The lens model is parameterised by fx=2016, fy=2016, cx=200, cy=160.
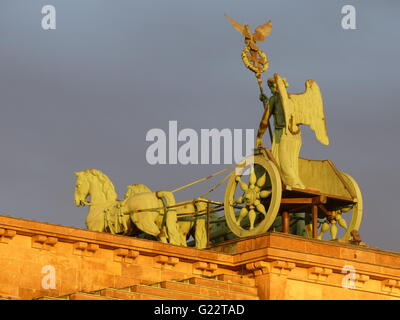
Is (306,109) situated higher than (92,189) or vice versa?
(306,109)

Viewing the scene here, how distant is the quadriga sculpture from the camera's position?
49.6 m

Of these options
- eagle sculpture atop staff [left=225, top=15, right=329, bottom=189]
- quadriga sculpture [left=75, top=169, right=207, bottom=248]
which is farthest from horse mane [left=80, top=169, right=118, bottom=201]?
eagle sculpture atop staff [left=225, top=15, right=329, bottom=189]

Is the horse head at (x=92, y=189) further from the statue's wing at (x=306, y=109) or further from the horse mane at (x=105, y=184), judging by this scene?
the statue's wing at (x=306, y=109)

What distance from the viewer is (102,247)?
46562mm

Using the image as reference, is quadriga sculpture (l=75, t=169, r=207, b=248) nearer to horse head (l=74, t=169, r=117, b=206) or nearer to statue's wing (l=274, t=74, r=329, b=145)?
horse head (l=74, t=169, r=117, b=206)

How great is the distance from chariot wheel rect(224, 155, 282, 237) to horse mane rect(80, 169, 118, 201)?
11.0ft

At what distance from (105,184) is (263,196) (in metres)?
4.72

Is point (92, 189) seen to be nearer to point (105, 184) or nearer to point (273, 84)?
point (105, 184)

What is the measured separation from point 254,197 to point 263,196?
0.22 meters

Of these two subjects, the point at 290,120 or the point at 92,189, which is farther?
the point at 92,189

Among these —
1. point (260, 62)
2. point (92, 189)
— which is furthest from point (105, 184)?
point (260, 62)

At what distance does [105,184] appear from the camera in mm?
50688
